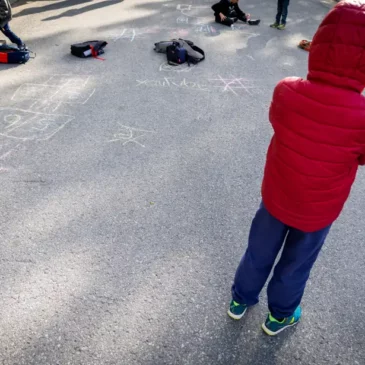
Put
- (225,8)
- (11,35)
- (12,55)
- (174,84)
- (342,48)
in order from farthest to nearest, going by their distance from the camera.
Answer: (225,8) → (11,35) → (12,55) → (174,84) → (342,48)

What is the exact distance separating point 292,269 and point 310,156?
61cm

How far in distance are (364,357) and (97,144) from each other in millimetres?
2814

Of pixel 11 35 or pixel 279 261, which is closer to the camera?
pixel 279 261

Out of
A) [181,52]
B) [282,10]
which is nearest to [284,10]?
[282,10]

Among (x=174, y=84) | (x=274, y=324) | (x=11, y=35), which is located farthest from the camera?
(x=11, y=35)

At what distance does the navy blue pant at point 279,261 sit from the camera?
5.45ft

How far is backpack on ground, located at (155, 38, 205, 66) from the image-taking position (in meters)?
5.33

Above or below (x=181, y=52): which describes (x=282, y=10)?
above

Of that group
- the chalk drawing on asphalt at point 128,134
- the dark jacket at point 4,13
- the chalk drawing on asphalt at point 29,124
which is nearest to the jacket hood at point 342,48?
the chalk drawing on asphalt at point 128,134

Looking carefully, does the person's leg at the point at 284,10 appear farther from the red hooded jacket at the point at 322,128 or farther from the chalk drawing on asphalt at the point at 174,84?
the red hooded jacket at the point at 322,128

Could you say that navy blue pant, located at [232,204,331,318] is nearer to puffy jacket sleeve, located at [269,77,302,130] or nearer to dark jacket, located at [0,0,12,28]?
puffy jacket sleeve, located at [269,77,302,130]

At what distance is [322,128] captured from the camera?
1.35 metres

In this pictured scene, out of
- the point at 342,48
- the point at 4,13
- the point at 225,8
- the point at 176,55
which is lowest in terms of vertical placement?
the point at 176,55

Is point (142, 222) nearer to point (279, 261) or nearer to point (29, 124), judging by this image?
point (279, 261)
